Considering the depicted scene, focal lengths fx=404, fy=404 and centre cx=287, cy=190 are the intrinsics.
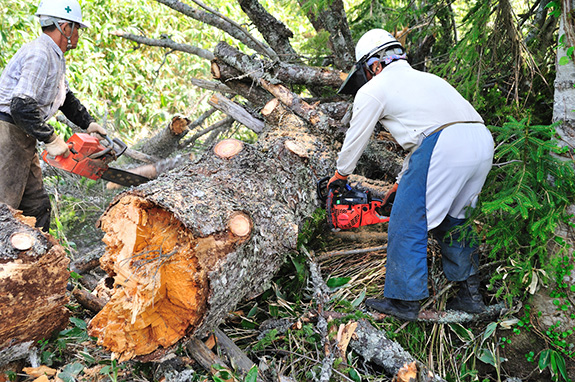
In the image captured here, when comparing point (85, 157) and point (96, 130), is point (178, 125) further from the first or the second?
point (85, 157)

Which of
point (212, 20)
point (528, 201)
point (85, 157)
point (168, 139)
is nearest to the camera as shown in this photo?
point (528, 201)

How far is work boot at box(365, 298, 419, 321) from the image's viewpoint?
2602 mm

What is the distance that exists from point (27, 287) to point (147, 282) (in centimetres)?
85

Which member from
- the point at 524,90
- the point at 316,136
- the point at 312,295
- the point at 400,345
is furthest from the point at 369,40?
the point at 400,345

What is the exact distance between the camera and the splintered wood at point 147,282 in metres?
2.05

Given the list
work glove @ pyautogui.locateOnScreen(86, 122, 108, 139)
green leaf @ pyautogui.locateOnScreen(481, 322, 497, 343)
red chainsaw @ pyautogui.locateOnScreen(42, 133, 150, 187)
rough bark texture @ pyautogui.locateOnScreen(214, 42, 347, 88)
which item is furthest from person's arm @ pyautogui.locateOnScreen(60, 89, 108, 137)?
green leaf @ pyautogui.locateOnScreen(481, 322, 497, 343)

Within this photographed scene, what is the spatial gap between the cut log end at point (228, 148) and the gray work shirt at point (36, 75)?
1.54 m

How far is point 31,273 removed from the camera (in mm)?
2346

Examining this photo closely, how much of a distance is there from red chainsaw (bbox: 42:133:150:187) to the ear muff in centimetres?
217

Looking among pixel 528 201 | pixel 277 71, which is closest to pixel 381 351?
pixel 528 201

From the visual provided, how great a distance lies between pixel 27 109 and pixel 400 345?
3.21 m

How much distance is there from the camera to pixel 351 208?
3049 millimetres

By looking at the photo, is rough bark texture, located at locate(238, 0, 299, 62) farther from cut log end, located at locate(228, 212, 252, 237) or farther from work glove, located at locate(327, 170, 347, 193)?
cut log end, located at locate(228, 212, 252, 237)

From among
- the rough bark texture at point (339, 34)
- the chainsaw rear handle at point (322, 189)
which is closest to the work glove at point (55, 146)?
the chainsaw rear handle at point (322, 189)
